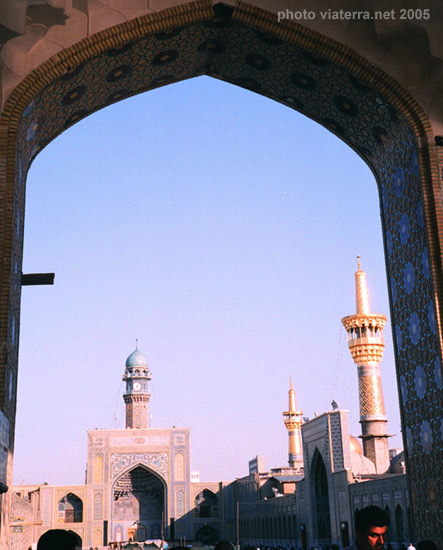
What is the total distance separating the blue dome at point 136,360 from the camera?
41.5 m

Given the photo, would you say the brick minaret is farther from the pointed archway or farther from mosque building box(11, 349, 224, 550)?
mosque building box(11, 349, 224, 550)

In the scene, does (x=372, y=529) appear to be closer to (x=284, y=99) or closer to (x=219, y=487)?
(x=284, y=99)

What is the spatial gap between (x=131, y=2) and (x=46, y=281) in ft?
9.15

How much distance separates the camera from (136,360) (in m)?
41.6

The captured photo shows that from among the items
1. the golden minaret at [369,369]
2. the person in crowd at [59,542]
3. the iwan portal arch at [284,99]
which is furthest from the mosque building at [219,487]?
the person in crowd at [59,542]

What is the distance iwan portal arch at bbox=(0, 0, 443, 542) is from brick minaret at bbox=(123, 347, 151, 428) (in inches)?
1324

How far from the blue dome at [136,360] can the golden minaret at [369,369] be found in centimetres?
1874

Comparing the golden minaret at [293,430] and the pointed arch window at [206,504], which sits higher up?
the golden minaret at [293,430]

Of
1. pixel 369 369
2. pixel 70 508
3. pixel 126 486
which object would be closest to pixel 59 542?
pixel 369 369

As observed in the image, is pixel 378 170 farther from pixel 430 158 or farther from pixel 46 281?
pixel 46 281

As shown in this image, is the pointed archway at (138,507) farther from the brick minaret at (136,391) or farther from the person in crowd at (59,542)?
the person in crowd at (59,542)

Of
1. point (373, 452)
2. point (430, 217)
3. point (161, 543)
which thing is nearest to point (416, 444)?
point (430, 217)

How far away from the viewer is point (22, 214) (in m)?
6.99

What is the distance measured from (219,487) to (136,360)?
10.1 metres
